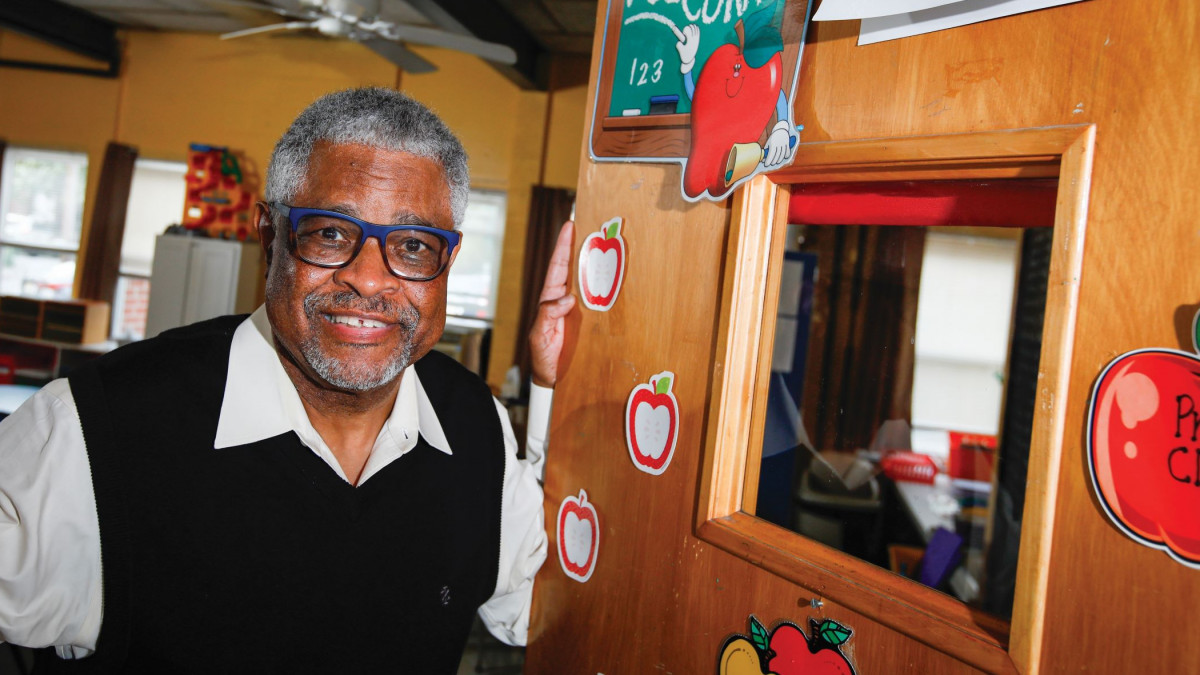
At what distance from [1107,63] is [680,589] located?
2.81 ft

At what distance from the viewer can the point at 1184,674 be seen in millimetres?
670

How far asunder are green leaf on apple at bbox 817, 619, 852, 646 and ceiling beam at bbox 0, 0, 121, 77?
8221 mm

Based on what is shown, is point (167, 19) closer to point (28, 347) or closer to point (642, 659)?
point (28, 347)

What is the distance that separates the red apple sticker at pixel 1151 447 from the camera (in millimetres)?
675

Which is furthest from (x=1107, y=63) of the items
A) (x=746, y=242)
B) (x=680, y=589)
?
(x=680, y=589)

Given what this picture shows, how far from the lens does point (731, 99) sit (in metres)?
1.08

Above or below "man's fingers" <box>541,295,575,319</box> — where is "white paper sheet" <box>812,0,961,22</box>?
above

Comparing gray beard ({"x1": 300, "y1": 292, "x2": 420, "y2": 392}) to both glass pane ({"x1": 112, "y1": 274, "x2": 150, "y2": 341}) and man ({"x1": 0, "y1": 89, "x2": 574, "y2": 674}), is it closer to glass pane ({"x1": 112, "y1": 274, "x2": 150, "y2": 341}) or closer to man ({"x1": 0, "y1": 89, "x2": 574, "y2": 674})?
man ({"x1": 0, "y1": 89, "x2": 574, "y2": 674})

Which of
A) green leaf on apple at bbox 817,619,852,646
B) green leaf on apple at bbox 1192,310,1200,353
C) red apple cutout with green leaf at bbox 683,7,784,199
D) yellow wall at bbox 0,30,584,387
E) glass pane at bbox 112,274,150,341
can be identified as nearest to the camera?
green leaf on apple at bbox 1192,310,1200,353

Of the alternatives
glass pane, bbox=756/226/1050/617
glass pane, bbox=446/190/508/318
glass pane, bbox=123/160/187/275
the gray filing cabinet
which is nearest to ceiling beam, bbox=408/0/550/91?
glass pane, bbox=446/190/508/318

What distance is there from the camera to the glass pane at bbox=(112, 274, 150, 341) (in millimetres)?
7840

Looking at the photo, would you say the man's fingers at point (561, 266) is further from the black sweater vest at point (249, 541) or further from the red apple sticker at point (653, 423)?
the black sweater vest at point (249, 541)

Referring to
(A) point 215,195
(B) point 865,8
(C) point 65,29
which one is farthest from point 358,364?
(C) point 65,29

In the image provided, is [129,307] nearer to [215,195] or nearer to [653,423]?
[215,195]
